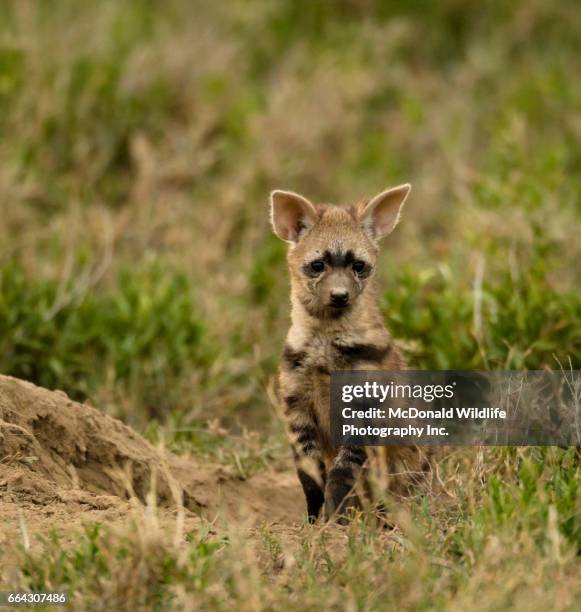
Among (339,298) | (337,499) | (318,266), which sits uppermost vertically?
(318,266)

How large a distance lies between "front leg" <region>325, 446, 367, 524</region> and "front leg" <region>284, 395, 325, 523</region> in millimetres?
150

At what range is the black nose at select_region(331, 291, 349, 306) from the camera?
6055 mm

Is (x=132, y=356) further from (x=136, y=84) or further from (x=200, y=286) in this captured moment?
(x=136, y=84)

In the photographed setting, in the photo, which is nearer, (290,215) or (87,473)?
(87,473)

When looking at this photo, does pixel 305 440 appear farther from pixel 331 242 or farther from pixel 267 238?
pixel 267 238

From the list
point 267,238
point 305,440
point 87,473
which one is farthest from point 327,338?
point 267,238

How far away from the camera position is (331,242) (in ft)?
20.7

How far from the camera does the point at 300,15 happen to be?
1408 cm

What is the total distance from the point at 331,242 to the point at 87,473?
68.3 inches

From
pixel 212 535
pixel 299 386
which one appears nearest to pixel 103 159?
pixel 299 386

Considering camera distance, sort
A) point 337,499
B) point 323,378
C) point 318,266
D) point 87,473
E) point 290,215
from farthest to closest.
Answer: point 290,215 < point 318,266 < point 87,473 < point 323,378 < point 337,499

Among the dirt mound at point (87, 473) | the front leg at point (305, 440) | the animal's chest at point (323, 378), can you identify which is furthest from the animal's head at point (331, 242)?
the dirt mound at point (87, 473)

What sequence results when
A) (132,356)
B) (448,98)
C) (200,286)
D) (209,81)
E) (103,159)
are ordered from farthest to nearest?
(448,98), (209,81), (103,159), (200,286), (132,356)

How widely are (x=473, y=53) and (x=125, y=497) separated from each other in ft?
30.0
